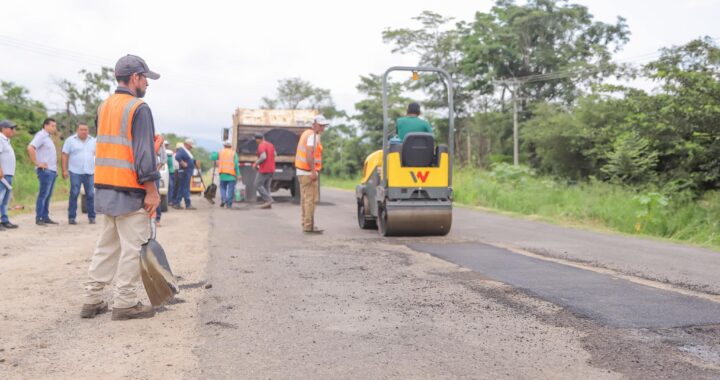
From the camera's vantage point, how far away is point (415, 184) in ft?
29.7

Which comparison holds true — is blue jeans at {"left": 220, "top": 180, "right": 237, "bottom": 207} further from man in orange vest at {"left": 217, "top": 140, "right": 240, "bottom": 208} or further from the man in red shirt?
the man in red shirt

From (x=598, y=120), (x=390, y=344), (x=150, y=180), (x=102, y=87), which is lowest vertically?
(x=390, y=344)

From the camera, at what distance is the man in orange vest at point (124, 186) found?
4344 millimetres

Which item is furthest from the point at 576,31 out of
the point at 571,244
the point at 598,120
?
the point at 571,244

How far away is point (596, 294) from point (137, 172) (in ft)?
11.9

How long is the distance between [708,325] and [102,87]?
48.6 m

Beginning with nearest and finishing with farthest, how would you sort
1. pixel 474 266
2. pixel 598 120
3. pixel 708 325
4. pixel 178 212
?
pixel 708 325
pixel 474 266
pixel 178 212
pixel 598 120

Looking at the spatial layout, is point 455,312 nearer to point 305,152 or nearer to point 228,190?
point 305,152

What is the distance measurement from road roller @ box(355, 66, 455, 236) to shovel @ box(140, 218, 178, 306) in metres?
4.65

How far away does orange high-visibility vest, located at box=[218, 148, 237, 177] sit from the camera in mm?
14852

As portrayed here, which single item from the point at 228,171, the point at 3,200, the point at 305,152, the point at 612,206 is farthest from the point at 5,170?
the point at 612,206

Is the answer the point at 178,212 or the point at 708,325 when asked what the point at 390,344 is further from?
the point at 178,212

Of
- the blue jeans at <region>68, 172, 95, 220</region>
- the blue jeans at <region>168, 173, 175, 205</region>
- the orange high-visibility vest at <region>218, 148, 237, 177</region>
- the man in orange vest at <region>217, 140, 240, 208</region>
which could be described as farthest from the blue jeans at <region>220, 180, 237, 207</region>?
the blue jeans at <region>68, 172, 95, 220</region>

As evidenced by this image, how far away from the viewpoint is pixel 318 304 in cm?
A: 475
